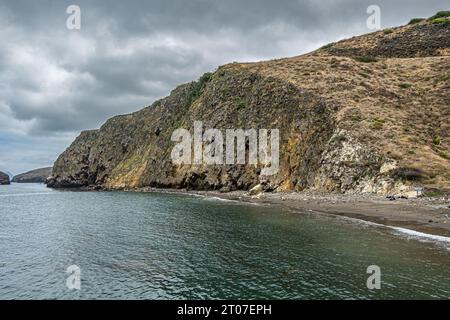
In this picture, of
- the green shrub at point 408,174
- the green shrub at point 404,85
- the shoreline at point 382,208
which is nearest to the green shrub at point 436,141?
the green shrub at point 408,174

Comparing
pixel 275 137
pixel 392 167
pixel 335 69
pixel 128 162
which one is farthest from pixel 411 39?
pixel 128 162

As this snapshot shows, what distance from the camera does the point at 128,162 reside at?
Answer: 447 feet

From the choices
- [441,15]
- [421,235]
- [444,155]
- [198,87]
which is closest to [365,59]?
[441,15]

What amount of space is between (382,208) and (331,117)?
32450 millimetres

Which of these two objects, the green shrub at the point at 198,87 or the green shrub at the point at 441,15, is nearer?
the green shrub at the point at 441,15

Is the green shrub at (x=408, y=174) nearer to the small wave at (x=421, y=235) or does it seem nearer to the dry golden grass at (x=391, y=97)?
the dry golden grass at (x=391, y=97)

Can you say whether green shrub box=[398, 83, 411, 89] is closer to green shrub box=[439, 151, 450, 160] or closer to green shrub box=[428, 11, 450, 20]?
green shrub box=[439, 151, 450, 160]

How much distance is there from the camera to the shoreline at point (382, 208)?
33438 mm

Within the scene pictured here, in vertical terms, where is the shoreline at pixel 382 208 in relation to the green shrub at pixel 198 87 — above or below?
below

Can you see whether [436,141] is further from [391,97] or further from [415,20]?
[415,20]

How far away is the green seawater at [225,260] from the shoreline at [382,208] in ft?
8.11

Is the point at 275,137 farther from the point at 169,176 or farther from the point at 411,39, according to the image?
the point at 411,39

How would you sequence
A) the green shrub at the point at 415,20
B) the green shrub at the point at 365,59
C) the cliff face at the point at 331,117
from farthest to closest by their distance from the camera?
the green shrub at the point at 415,20
the green shrub at the point at 365,59
the cliff face at the point at 331,117
